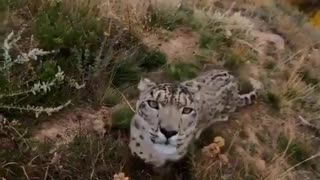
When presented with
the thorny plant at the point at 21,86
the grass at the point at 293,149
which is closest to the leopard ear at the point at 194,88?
the thorny plant at the point at 21,86

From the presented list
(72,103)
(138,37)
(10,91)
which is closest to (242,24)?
(138,37)

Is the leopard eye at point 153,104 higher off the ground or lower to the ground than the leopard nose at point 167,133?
higher

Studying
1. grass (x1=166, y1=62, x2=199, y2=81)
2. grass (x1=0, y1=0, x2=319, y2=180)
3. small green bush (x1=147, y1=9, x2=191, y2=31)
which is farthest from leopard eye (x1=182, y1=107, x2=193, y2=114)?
small green bush (x1=147, y1=9, x2=191, y2=31)

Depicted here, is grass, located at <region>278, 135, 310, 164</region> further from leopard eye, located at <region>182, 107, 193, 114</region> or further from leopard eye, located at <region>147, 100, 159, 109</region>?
leopard eye, located at <region>147, 100, 159, 109</region>

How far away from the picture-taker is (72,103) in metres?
6.06

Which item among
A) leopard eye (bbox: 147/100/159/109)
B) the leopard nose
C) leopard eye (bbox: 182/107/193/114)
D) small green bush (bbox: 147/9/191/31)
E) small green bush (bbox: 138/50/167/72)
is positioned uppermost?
leopard eye (bbox: 147/100/159/109)

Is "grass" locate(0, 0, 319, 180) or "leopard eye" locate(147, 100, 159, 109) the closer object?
"leopard eye" locate(147, 100, 159, 109)

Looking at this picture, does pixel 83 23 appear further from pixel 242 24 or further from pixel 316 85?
pixel 316 85

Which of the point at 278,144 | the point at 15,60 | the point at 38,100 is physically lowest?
the point at 278,144

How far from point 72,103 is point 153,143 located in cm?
102

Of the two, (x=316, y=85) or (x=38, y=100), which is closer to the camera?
(x=38, y=100)

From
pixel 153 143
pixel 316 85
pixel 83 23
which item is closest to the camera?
pixel 153 143

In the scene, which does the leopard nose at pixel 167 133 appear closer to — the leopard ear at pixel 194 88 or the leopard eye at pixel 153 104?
the leopard eye at pixel 153 104

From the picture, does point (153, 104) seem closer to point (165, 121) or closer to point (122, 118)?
point (165, 121)
